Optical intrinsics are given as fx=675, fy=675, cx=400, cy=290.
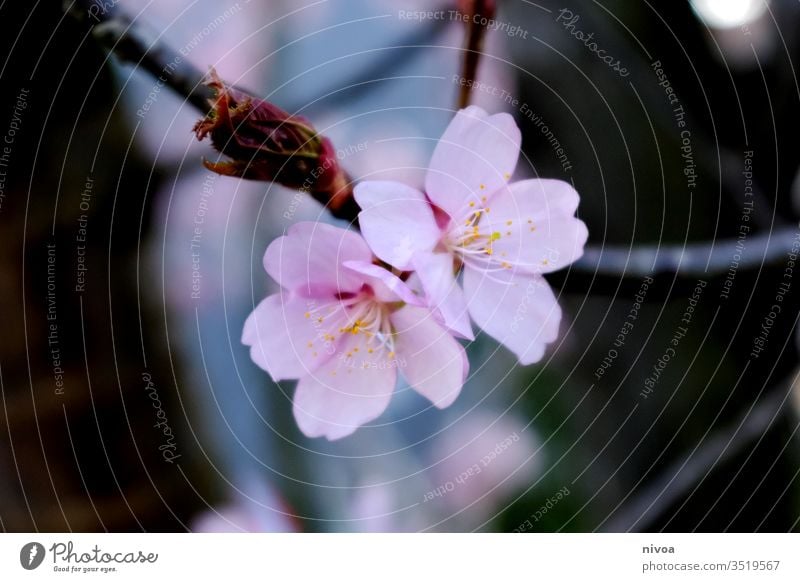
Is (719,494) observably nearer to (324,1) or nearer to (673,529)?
(673,529)

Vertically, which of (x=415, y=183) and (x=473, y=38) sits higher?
Answer: (x=473, y=38)

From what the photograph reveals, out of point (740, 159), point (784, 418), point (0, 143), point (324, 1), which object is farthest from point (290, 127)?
point (784, 418)

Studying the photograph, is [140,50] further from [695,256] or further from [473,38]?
[695,256]

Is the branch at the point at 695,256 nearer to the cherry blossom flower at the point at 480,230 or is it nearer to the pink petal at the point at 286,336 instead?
the cherry blossom flower at the point at 480,230

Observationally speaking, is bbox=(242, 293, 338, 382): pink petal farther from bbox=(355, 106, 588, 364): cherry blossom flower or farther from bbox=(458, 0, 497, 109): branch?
bbox=(458, 0, 497, 109): branch

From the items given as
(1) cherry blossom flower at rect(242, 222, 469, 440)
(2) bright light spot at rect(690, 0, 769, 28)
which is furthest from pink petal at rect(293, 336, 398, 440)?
(2) bright light spot at rect(690, 0, 769, 28)

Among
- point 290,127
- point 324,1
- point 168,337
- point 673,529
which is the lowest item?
point 673,529
